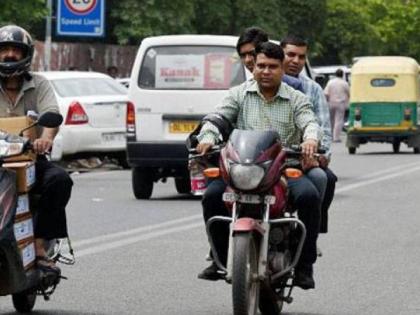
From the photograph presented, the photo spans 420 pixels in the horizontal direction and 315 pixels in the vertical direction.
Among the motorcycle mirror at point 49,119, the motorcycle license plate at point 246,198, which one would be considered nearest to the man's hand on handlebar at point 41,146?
the motorcycle mirror at point 49,119

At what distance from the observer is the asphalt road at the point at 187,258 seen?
34.8 feet

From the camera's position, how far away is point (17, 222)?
9.23 m

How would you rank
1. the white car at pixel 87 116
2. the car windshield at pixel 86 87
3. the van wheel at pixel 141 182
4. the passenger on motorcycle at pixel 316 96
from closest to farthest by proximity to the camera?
the passenger on motorcycle at pixel 316 96, the van wheel at pixel 141 182, the white car at pixel 87 116, the car windshield at pixel 86 87

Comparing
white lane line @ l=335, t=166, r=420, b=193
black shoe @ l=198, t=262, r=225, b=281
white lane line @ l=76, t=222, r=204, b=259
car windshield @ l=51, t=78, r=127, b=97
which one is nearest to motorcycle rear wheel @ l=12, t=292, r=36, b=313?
black shoe @ l=198, t=262, r=225, b=281

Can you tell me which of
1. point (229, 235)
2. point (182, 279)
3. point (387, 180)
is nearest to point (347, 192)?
point (387, 180)

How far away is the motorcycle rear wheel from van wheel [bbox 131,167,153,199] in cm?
1020

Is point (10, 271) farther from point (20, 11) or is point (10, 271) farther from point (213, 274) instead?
point (20, 11)

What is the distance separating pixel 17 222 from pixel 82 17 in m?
25.2

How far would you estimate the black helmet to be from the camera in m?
9.48

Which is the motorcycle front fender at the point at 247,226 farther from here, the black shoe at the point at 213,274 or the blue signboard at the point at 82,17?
the blue signboard at the point at 82,17

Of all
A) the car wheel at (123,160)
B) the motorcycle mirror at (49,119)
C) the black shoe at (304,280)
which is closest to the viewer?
the motorcycle mirror at (49,119)

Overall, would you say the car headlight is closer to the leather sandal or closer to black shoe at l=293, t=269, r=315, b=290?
black shoe at l=293, t=269, r=315, b=290

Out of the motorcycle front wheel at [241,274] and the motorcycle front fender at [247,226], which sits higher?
the motorcycle front fender at [247,226]

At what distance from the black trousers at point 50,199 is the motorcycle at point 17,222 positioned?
7 cm
